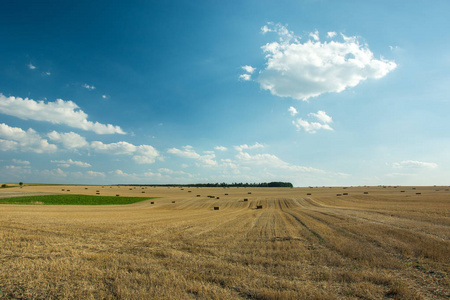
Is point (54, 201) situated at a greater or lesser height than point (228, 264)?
lesser

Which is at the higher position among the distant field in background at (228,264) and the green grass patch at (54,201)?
the distant field in background at (228,264)

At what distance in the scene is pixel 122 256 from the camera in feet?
34.0

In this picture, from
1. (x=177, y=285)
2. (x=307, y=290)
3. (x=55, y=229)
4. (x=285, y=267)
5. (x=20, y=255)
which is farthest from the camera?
(x=55, y=229)

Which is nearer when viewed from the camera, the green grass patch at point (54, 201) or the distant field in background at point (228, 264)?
the distant field in background at point (228, 264)

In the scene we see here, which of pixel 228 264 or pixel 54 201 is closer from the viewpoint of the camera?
pixel 228 264

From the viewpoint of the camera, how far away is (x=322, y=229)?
16078 millimetres

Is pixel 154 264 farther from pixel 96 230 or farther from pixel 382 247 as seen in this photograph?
pixel 382 247

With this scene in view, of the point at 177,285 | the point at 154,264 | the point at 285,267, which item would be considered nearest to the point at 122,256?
the point at 154,264

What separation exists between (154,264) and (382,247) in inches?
413

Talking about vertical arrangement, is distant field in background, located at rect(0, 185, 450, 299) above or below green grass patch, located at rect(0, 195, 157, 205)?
above

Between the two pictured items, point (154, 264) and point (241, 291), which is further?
point (154, 264)

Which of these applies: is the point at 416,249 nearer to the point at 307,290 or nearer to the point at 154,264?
the point at 307,290

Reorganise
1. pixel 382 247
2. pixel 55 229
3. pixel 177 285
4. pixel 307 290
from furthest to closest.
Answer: pixel 55 229
pixel 382 247
pixel 177 285
pixel 307 290

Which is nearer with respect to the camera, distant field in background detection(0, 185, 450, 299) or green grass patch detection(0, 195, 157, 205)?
distant field in background detection(0, 185, 450, 299)
